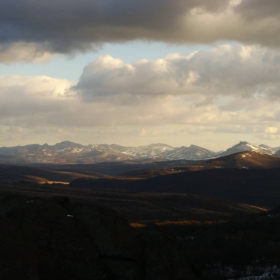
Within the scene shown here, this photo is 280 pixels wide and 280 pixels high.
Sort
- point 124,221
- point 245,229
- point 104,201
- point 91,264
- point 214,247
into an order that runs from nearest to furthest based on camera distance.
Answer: point 91,264, point 124,221, point 214,247, point 245,229, point 104,201

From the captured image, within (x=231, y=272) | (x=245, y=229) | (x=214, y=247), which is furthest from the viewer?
(x=245, y=229)

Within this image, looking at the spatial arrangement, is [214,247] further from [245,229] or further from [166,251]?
[166,251]

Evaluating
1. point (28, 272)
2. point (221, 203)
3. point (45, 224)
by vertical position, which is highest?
point (45, 224)

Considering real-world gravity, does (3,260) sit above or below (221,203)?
above

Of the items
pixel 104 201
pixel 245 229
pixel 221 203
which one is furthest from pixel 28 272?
pixel 221 203

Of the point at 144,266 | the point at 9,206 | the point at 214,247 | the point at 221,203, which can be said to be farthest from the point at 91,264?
the point at 221,203

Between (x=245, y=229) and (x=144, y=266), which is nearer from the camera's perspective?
(x=144, y=266)
